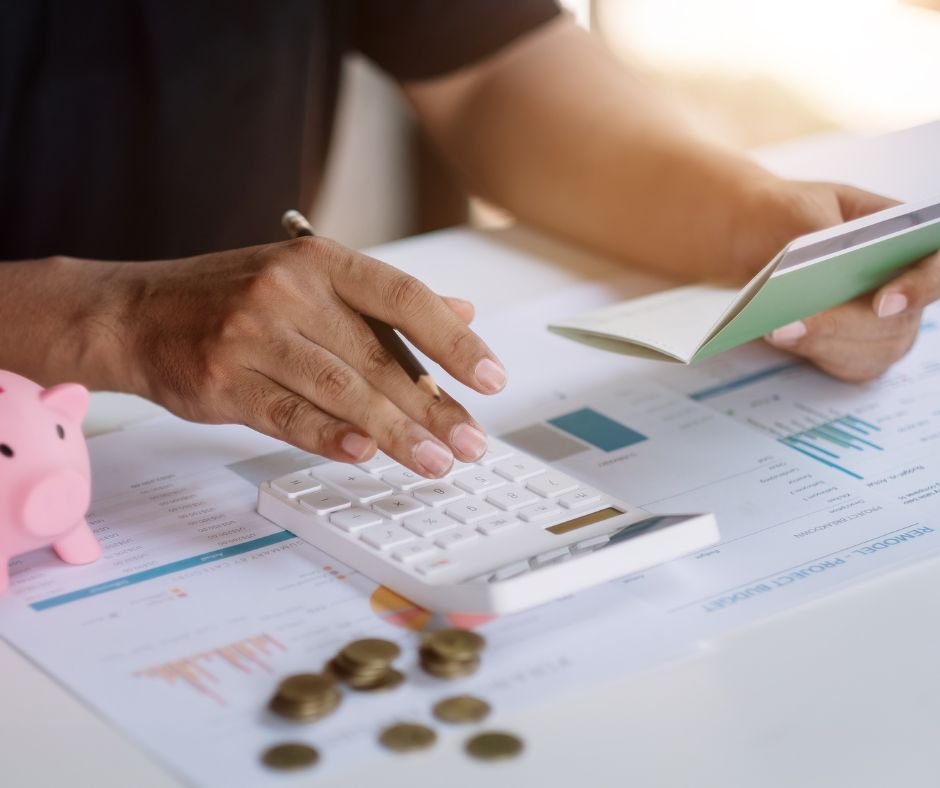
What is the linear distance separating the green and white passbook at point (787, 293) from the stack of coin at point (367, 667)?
26 cm

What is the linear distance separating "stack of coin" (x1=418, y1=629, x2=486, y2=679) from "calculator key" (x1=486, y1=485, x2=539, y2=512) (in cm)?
12

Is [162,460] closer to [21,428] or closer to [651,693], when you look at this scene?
[21,428]

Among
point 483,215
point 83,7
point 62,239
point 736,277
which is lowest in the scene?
point 483,215

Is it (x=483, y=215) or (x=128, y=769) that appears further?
(x=483, y=215)

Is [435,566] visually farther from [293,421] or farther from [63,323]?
[63,323]

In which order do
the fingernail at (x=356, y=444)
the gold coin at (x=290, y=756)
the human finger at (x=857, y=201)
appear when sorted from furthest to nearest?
the human finger at (x=857, y=201), the fingernail at (x=356, y=444), the gold coin at (x=290, y=756)

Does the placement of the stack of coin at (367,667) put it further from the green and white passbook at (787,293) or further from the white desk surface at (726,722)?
the green and white passbook at (787,293)

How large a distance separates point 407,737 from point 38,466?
10.0 inches

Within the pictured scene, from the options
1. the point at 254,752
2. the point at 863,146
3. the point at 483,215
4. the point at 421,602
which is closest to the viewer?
the point at 254,752

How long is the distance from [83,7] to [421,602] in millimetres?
941

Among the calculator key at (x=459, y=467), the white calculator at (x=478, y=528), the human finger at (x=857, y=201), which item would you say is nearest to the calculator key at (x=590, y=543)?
the white calculator at (x=478, y=528)

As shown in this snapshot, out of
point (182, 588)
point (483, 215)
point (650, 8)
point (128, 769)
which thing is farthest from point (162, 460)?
point (650, 8)

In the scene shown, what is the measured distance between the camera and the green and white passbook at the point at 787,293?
0.71 metres

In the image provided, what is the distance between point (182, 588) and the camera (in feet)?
2.18
